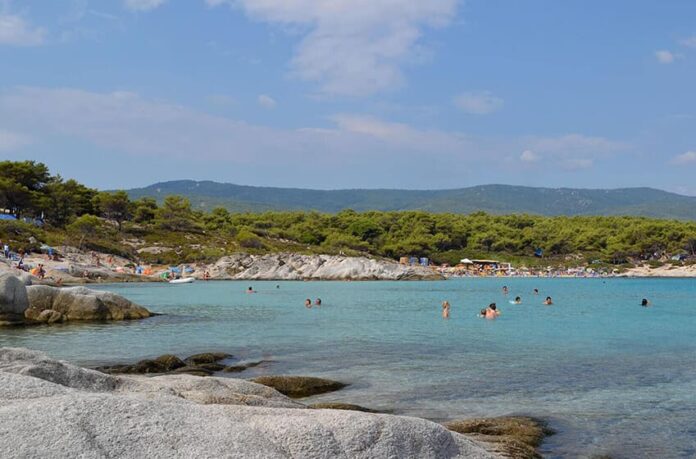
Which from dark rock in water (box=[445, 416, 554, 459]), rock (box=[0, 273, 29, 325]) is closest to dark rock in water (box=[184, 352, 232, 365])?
dark rock in water (box=[445, 416, 554, 459])

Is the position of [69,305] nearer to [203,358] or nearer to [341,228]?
[203,358]

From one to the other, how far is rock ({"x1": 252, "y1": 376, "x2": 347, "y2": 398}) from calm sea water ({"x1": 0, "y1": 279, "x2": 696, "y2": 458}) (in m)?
0.53

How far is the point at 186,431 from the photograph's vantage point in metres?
5.35

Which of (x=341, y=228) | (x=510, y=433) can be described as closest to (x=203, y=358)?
(x=510, y=433)

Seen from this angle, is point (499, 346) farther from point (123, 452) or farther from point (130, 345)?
point (123, 452)

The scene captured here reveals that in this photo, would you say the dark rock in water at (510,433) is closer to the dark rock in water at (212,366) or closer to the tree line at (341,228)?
the dark rock in water at (212,366)

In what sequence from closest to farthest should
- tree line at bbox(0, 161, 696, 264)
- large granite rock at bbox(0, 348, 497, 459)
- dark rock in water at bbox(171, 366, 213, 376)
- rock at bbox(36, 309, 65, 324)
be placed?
1. large granite rock at bbox(0, 348, 497, 459)
2. dark rock in water at bbox(171, 366, 213, 376)
3. rock at bbox(36, 309, 65, 324)
4. tree line at bbox(0, 161, 696, 264)

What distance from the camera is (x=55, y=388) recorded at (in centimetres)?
645

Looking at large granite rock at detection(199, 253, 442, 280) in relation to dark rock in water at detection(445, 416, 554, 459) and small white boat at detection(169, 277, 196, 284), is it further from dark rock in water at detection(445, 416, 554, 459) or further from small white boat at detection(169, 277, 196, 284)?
dark rock in water at detection(445, 416, 554, 459)

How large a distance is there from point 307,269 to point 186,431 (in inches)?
4143

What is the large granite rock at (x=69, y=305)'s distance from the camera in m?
32.1

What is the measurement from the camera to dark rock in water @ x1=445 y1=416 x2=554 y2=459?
10109 millimetres

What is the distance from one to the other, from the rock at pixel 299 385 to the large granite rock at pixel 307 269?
293 feet

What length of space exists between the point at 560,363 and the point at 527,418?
28.9 feet
